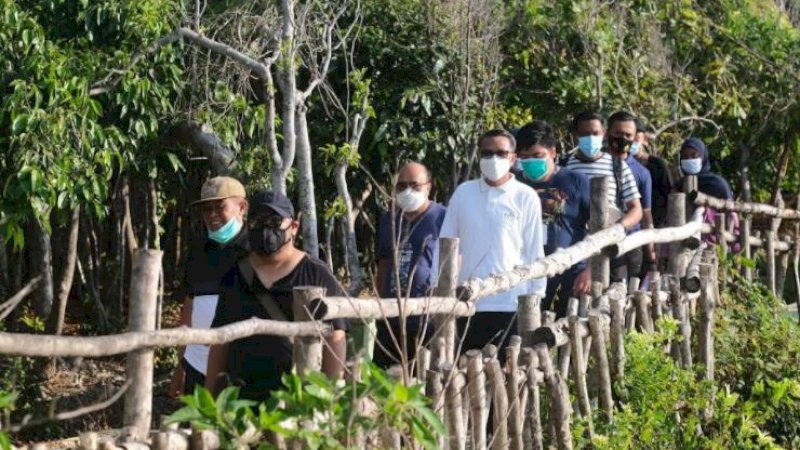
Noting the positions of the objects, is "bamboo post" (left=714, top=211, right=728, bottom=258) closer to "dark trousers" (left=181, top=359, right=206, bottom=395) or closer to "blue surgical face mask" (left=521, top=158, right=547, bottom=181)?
"blue surgical face mask" (left=521, top=158, right=547, bottom=181)

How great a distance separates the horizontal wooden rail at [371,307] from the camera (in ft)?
15.4

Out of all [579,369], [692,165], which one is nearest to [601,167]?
[692,165]

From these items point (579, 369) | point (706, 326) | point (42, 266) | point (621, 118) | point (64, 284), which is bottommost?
point (579, 369)

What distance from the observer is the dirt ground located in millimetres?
10133

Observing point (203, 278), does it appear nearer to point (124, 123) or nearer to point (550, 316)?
point (550, 316)

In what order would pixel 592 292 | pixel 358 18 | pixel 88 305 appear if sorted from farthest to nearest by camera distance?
pixel 88 305
pixel 358 18
pixel 592 292

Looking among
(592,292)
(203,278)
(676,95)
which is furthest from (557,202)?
(676,95)

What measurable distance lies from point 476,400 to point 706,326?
128 inches

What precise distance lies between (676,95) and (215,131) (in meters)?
4.45

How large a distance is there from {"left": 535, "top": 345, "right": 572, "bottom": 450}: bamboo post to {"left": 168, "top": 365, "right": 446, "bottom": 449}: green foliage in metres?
2.10

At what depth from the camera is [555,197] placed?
803 cm

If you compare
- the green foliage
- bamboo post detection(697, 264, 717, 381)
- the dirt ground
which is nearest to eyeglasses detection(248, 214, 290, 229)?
the green foliage

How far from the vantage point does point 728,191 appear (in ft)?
36.2

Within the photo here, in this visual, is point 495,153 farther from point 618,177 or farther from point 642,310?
point 618,177
